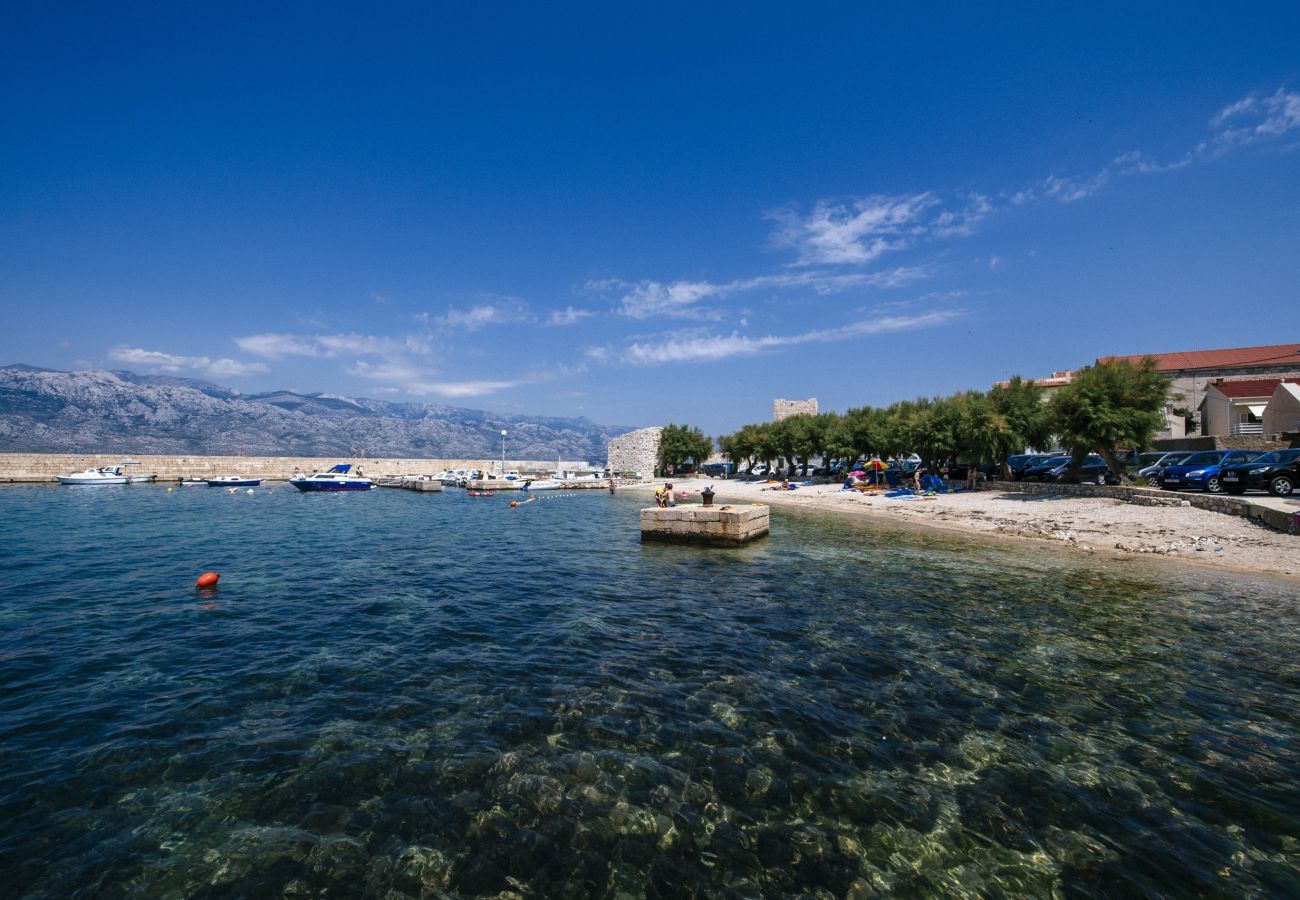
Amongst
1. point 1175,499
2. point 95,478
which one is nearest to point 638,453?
point 95,478

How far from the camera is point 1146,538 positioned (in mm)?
21484

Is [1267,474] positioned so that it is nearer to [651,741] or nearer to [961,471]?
[961,471]

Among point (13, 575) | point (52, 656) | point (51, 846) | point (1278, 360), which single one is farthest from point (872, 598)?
point (1278, 360)

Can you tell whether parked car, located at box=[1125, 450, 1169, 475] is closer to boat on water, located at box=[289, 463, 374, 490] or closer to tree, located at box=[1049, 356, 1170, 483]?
tree, located at box=[1049, 356, 1170, 483]

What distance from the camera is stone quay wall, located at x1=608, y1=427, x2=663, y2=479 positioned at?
3784 inches

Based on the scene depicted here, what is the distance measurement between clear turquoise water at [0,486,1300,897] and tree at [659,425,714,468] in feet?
238

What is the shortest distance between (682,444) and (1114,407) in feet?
203

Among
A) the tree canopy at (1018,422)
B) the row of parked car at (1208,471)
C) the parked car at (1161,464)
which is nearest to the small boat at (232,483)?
the tree canopy at (1018,422)

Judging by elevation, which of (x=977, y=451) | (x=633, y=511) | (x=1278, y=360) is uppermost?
(x=1278, y=360)

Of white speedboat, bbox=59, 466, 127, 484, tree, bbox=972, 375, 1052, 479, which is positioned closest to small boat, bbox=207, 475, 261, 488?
white speedboat, bbox=59, 466, 127, 484

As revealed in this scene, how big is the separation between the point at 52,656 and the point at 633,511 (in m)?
34.3

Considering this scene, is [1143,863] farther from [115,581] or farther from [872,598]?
[115,581]

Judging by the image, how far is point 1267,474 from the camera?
24.7 meters

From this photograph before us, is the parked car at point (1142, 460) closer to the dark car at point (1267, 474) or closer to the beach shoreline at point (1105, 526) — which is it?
the beach shoreline at point (1105, 526)
